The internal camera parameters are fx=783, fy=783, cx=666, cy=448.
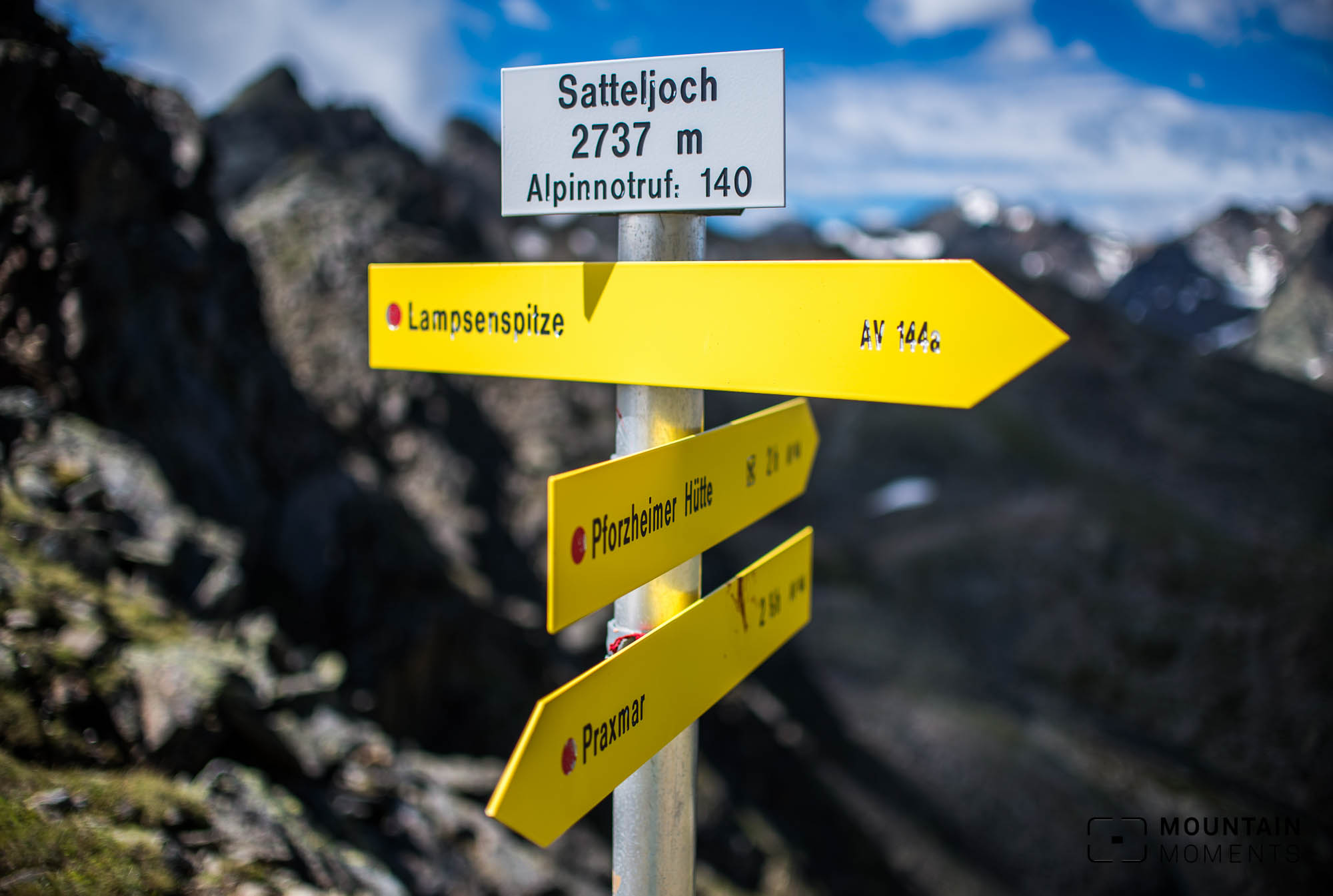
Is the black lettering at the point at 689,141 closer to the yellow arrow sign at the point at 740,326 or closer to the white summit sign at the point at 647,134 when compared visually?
the white summit sign at the point at 647,134

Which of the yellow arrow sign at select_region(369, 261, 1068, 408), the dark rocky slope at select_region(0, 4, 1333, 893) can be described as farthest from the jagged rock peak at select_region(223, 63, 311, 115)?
the yellow arrow sign at select_region(369, 261, 1068, 408)

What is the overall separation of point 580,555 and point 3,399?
717 cm

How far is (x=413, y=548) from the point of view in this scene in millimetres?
12859

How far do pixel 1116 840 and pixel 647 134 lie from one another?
17.4 metres

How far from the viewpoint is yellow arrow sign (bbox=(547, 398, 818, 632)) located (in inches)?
70.2

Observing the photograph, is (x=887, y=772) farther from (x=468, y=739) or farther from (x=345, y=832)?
(x=345, y=832)

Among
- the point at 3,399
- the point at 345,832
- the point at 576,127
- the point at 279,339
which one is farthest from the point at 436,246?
the point at 576,127

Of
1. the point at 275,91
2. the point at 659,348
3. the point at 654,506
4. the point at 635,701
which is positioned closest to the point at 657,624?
the point at 635,701

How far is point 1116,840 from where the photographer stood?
14.8 metres

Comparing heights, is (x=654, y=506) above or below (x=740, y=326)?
below

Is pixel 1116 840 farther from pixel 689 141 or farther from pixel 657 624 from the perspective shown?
pixel 689 141

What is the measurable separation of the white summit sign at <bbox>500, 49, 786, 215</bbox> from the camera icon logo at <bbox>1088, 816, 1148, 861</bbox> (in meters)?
17.0

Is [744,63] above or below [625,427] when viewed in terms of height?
above

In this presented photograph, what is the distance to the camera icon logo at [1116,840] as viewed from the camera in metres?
15.4
